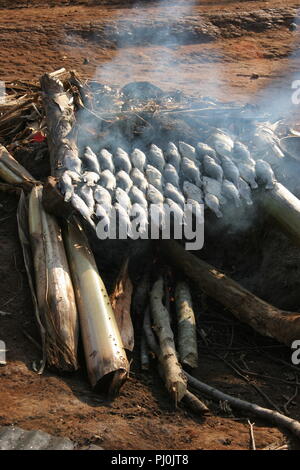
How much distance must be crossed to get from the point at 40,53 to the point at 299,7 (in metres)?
4.96

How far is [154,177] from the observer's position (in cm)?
628

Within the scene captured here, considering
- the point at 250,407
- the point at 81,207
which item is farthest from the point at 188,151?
the point at 250,407

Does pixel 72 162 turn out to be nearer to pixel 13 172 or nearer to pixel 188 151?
pixel 13 172

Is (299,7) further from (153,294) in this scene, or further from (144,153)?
(153,294)

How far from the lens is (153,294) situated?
5969mm

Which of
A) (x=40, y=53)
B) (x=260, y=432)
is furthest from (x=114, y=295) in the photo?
(x=40, y=53)

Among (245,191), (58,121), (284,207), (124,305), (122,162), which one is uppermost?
(58,121)

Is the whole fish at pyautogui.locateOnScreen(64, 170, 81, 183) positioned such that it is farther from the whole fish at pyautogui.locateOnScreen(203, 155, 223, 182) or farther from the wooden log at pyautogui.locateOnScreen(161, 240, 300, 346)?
the whole fish at pyautogui.locateOnScreen(203, 155, 223, 182)

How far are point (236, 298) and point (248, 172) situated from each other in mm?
1227

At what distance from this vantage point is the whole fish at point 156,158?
642cm

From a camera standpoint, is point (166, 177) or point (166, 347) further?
point (166, 177)

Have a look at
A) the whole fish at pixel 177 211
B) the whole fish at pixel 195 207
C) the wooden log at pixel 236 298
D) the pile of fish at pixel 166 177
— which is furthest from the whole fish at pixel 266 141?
the wooden log at pixel 236 298

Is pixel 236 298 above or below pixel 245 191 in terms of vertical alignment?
below

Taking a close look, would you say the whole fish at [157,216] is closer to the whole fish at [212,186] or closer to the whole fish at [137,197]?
the whole fish at [137,197]
